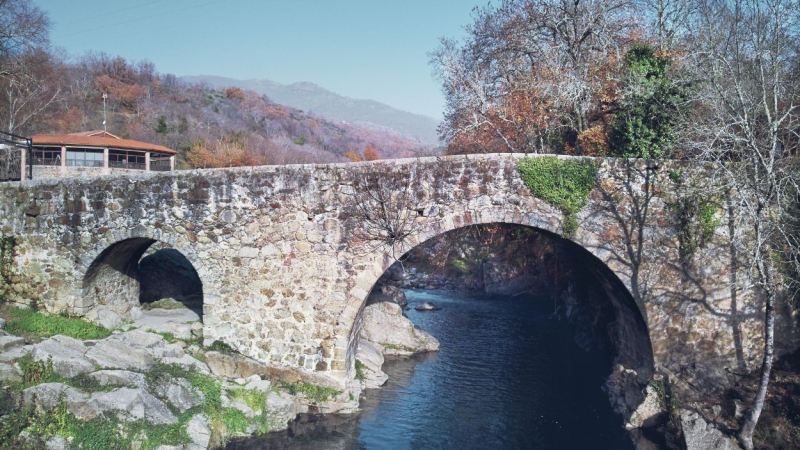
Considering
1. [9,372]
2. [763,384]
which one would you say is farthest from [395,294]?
[9,372]

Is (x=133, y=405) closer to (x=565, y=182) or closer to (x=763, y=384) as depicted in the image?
(x=565, y=182)

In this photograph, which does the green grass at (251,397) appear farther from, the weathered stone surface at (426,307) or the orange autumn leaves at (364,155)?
the orange autumn leaves at (364,155)

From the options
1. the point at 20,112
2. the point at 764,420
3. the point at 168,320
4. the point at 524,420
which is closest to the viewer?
the point at 764,420

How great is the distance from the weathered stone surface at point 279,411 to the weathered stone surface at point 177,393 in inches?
60.6

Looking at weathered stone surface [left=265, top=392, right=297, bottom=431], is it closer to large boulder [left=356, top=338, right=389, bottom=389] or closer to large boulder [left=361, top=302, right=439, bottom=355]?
large boulder [left=356, top=338, right=389, bottom=389]

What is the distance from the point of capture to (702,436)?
1095 centimetres

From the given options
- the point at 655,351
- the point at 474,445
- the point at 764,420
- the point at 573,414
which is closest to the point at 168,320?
the point at 474,445

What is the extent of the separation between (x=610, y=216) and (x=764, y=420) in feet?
16.3

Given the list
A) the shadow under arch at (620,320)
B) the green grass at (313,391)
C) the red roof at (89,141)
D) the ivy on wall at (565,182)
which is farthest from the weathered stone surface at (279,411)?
the red roof at (89,141)

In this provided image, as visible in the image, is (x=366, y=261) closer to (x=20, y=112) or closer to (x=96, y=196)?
(x=96, y=196)

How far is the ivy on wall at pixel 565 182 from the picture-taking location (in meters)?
12.4

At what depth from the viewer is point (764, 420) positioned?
10961mm

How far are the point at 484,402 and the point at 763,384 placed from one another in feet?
21.1

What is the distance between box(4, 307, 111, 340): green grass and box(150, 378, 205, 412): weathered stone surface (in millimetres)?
2891
